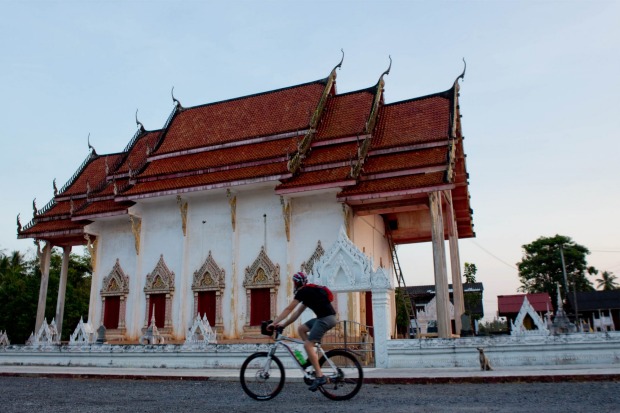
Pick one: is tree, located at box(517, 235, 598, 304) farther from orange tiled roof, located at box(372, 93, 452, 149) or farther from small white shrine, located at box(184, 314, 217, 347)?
small white shrine, located at box(184, 314, 217, 347)

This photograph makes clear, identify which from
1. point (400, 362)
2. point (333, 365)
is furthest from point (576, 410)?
point (400, 362)

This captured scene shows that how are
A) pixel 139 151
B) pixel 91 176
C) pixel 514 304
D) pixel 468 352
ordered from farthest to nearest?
pixel 514 304 → pixel 91 176 → pixel 139 151 → pixel 468 352

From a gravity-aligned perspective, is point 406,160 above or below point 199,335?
above

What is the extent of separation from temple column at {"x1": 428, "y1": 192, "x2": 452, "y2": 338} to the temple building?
0.03m

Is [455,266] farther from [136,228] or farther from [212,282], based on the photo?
[136,228]

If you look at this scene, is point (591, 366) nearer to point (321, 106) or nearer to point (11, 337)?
point (321, 106)

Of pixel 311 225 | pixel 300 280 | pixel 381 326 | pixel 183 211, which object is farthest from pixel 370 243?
pixel 300 280

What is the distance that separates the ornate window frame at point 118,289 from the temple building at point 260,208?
4 cm

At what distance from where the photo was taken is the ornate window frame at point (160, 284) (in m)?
16.0

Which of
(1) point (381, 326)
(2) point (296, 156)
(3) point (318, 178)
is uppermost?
(2) point (296, 156)

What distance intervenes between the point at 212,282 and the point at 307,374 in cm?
1057

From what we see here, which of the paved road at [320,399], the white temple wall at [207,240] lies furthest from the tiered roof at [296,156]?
the paved road at [320,399]

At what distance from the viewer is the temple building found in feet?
47.2

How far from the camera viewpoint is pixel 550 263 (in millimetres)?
43906
